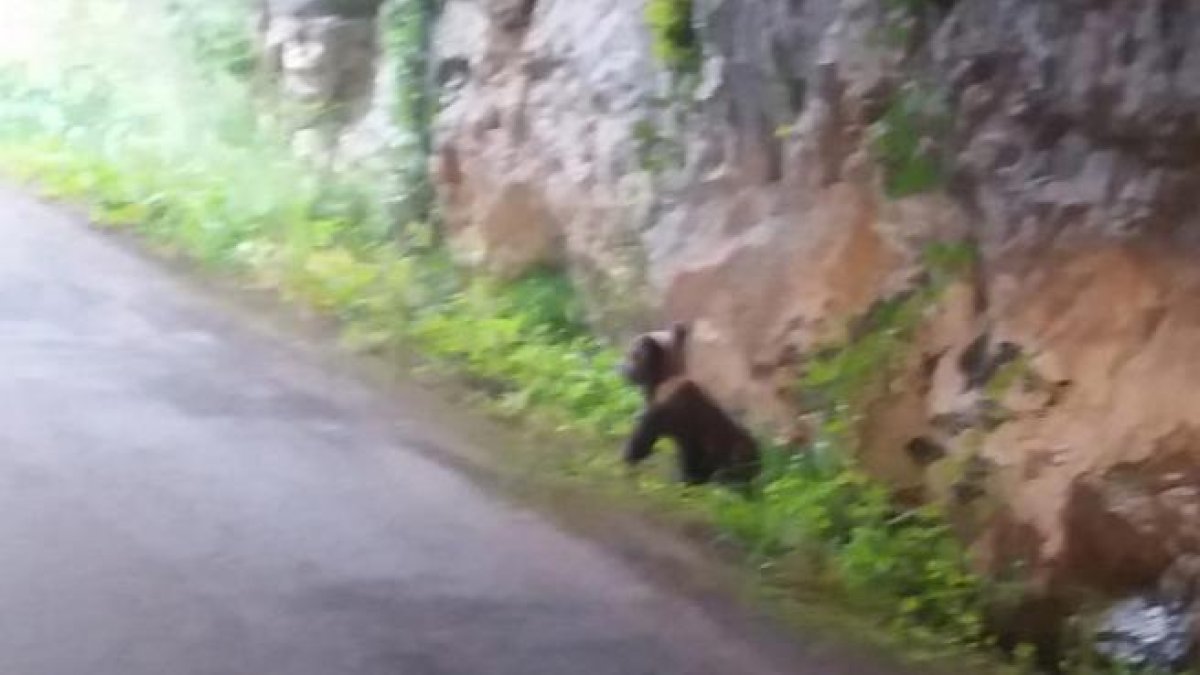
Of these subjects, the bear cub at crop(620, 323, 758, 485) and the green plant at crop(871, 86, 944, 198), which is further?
the bear cub at crop(620, 323, 758, 485)

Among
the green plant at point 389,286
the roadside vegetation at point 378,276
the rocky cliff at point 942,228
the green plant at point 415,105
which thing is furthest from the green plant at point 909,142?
the green plant at point 415,105

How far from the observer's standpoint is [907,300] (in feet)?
19.6

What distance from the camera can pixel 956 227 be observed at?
5.79 metres

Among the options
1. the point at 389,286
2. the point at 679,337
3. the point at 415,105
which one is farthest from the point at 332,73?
the point at 679,337

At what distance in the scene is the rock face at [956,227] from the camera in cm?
509

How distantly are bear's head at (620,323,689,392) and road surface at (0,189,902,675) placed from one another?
2.50 feet

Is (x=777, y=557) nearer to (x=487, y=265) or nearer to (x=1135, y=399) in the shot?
(x=1135, y=399)

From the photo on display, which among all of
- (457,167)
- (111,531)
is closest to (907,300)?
A: (111,531)

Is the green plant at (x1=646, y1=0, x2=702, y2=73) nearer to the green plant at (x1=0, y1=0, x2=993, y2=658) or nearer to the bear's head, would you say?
the bear's head

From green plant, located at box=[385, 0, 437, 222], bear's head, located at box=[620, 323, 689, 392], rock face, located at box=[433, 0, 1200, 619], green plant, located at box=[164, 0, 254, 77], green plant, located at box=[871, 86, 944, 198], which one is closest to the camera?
rock face, located at box=[433, 0, 1200, 619]

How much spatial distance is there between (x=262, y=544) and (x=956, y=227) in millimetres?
2455

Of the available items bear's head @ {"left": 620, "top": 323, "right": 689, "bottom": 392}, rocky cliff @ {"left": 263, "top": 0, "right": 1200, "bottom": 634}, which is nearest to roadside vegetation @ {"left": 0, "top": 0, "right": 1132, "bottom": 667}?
rocky cliff @ {"left": 263, "top": 0, "right": 1200, "bottom": 634}

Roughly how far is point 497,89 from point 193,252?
5.72ft

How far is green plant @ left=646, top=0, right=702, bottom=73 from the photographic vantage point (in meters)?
6.93
